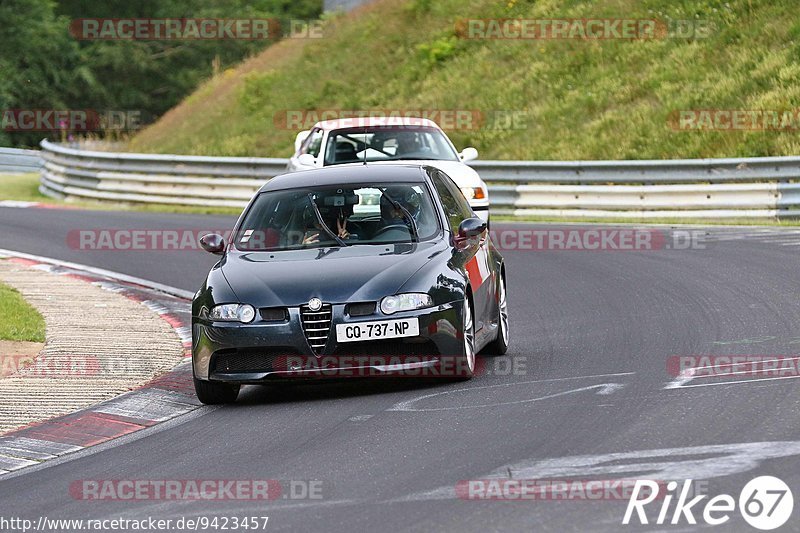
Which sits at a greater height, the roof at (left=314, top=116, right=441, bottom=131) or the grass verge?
the roof at (left=314, top=116, right=441, bottom=131)

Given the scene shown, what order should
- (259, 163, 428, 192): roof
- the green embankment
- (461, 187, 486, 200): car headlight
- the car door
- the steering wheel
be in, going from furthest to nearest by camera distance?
1. the green embankment
2. (461, 187, 486, 200): car headlight
3. (259, 163, 428, 192): roof
4. the steering wheel
5. the car door

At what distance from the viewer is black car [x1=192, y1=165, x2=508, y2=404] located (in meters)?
9.42

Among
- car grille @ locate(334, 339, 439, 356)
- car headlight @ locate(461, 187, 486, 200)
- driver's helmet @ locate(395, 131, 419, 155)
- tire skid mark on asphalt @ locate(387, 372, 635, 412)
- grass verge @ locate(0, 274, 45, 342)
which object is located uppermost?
driver's helmet @ locate(395, 131, 419, 155)

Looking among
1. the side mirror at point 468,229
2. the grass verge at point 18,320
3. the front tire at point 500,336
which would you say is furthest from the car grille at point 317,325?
the grass verge at point 18,320

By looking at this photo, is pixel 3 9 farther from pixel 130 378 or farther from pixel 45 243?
pixel 130 378

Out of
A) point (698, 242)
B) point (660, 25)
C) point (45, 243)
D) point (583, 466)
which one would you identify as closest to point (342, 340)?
point (583, 466)

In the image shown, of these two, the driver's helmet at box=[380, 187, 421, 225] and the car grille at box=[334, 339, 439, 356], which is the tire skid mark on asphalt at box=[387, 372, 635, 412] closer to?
the car grille at box=[334, 339, 439, 356]

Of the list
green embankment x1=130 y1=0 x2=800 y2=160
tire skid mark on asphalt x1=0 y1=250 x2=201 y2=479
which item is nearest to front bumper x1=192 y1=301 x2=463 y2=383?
tire skid mark on asphalt x1=0 y1=250 x2=201 y2=479

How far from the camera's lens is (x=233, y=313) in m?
9.64

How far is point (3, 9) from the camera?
5962cm

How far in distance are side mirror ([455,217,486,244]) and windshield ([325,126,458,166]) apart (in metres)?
8.08

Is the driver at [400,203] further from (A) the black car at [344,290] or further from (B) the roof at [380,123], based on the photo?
(B) the roof at [380,123]

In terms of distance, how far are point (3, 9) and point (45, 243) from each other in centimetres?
4125

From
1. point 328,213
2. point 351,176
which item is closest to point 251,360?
point 328,213
